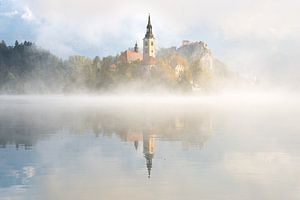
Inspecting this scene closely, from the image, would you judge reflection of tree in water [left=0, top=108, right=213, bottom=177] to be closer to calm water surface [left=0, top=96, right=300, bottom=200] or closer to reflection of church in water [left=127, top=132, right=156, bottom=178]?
reflection of church in water [left=127, top=132, right=156, bottom=178]

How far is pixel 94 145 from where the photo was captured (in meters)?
47.2

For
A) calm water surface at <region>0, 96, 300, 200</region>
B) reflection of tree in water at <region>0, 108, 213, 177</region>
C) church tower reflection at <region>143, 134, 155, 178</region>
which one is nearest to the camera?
calm water surface at <region>0, 96, 300, 200</region>

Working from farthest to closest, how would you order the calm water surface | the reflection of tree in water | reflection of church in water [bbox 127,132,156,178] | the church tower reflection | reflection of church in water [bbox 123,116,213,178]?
the reflection of tree in water → reflection of church in water [bbox 123,116,213,178] → reflection of church in water [bbox 127,132,156,178] → the church tower reflection → the calm water surface

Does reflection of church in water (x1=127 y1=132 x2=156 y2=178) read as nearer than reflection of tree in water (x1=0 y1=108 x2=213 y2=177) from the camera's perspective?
Yes

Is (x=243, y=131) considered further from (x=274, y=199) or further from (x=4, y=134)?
(x=274, y=199)

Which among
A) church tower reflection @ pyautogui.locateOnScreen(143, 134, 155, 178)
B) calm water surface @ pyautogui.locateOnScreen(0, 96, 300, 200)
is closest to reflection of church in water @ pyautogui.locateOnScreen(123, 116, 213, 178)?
church tower reflection @ pyautogui.locateOnScreen(143, 134, 155, 178)

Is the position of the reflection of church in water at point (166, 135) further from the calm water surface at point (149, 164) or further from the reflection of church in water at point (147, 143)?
the calm water surface at point (149, 164)

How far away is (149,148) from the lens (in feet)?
147

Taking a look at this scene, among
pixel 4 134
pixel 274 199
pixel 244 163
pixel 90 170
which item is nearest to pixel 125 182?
pixel 90 170

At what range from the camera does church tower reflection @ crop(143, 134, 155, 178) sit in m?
36.3

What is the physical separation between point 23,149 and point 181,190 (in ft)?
66.7

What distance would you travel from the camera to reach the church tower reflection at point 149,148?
36350 millimetres

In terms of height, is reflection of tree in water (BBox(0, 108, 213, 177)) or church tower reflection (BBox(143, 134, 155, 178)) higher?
reflection of tree in water (BBox(0, 108, 213, 177))

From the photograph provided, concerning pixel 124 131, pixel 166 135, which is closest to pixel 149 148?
pixel 166 135
